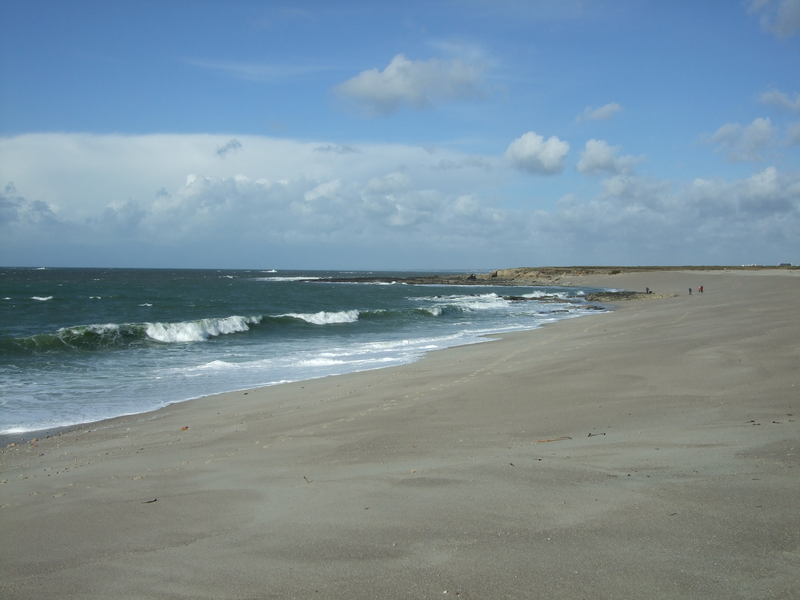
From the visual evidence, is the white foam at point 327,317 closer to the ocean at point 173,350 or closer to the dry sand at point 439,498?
the ocean at point 173,350

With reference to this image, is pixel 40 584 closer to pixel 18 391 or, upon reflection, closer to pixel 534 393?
pixel 534 393

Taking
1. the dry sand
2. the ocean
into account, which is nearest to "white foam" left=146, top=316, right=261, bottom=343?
the ocean

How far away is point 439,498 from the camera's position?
432 cm

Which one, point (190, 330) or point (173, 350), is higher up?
point (190, 330)

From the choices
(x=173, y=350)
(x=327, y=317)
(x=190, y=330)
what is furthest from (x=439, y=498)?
(x=327, y=317)

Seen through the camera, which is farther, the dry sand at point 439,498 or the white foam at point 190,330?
the white foam at point 190,330

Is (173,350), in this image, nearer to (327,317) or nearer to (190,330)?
(190,330)

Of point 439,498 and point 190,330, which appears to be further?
point 190,330

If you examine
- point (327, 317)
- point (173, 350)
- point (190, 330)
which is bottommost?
point (173, 350)

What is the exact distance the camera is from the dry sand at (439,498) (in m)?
3.17

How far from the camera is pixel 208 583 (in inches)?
129

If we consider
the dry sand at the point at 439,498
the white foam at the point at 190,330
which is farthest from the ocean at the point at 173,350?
the dry sand at the point at 439,498

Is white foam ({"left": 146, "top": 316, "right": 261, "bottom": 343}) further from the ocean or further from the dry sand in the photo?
the dry sand

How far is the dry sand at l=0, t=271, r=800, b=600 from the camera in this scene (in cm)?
317
